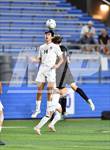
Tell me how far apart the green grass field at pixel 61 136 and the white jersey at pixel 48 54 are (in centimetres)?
152

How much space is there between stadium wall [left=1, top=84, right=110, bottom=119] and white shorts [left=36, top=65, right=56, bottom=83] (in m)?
1.22

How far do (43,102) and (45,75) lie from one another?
1.83 metres

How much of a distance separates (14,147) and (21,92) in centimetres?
738

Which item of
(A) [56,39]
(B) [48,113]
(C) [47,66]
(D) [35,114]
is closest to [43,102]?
(D) [35,114]

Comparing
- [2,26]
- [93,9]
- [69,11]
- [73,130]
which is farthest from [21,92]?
[93,9]

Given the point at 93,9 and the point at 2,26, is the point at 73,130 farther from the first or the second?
the point at 93,9

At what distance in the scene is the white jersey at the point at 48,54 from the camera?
53.2 feet

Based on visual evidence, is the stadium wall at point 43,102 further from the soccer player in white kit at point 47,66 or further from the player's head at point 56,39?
the player's head at point 56,39

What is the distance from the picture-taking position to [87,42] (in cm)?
2223

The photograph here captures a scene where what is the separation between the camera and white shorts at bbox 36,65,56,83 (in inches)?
663

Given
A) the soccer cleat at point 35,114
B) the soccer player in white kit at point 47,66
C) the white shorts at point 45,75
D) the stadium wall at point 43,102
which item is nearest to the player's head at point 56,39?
the soccer player in white kit at point 47,66

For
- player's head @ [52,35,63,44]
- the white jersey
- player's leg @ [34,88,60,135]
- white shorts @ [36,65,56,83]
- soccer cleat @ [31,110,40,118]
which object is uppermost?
player's head @ [52,35,63,44]

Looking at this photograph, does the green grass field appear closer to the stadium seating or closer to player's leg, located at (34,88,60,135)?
player's leg, located at (34,88,60,135)

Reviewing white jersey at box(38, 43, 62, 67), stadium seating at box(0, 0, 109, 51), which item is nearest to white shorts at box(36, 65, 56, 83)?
white jersey at box(38, 43, 62, 67)
